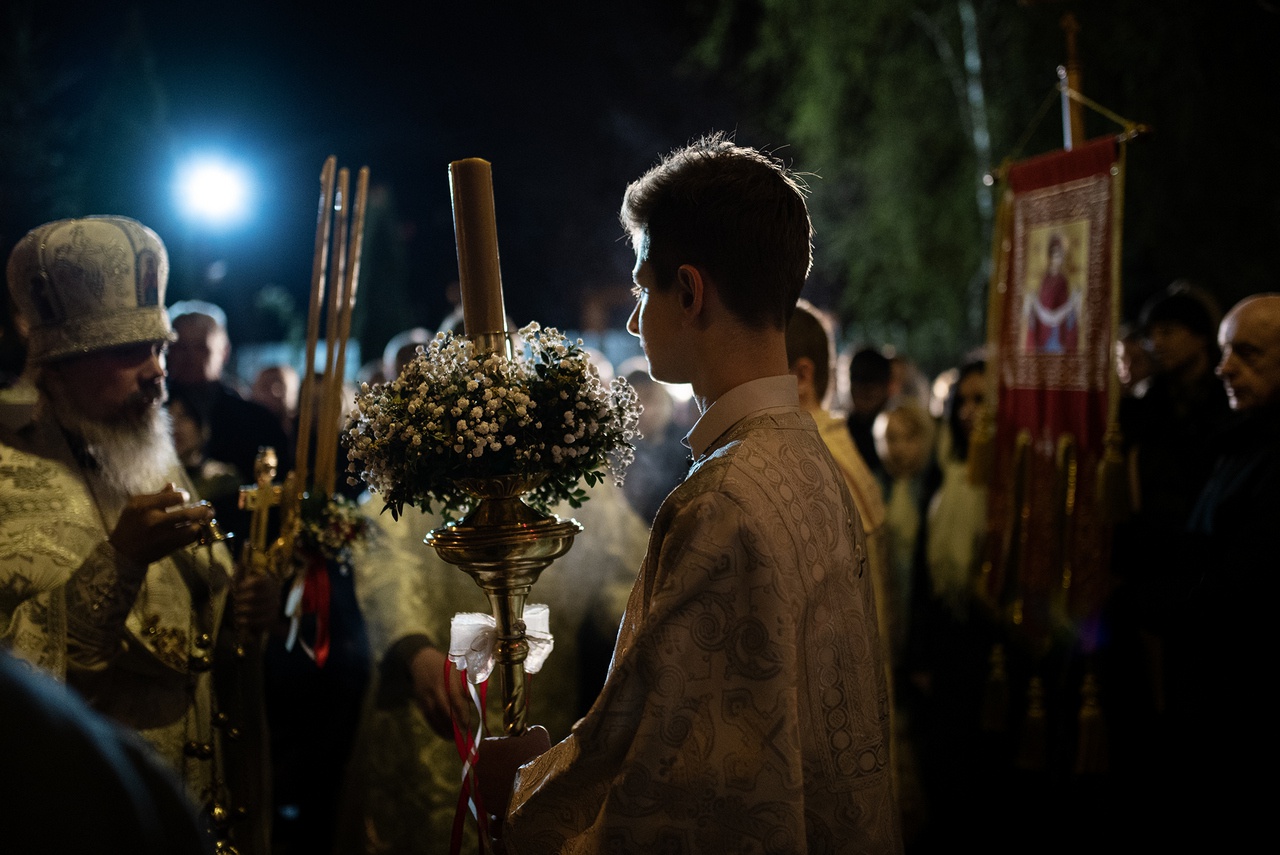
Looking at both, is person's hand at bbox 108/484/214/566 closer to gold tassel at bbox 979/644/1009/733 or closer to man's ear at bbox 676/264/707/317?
man's ear at bbox 676/264/707/317

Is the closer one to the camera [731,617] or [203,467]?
[731,617]

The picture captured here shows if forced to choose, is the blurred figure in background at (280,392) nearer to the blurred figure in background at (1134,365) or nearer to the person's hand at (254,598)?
the person's hand at (254,598)

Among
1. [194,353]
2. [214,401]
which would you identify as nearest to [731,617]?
[214,401]

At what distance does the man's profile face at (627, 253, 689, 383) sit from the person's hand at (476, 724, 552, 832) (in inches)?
28.3

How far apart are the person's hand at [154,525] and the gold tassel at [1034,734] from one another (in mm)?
3720

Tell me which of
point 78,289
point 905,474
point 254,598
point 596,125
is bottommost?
point 254,598

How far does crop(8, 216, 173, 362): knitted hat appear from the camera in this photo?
2219 mm

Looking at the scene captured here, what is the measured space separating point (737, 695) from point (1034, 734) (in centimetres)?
350

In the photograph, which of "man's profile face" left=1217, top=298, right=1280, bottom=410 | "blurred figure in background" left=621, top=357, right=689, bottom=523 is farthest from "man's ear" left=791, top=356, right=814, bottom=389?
"man's profile face" left=1217, top=298, right=1280, bottom=410

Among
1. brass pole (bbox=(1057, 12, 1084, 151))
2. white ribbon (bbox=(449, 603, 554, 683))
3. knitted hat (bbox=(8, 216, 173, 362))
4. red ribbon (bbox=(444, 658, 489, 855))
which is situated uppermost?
brass pole (bbox=(1057, 12, 1084, 151))

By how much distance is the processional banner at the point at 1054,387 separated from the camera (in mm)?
4297

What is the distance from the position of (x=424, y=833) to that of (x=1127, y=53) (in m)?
9.49

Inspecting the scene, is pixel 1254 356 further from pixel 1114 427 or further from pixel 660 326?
pixel 660 326

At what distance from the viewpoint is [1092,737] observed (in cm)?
416
